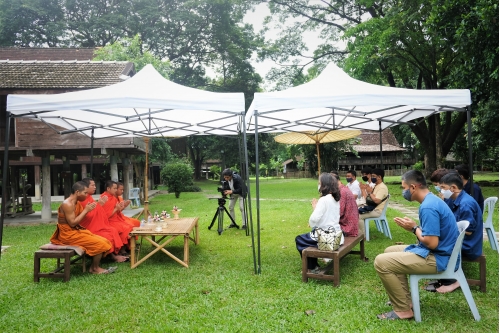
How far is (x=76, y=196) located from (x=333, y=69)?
496 cm

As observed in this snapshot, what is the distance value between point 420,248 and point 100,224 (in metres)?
4.87

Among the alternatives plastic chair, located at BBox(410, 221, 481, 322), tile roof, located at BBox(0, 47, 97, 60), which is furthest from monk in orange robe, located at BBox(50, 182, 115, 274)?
tile roof, located at BBox(0, 47, 97, 60)

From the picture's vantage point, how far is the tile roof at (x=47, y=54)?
24016 mm

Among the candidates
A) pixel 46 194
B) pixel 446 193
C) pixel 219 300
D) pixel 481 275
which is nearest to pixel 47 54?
pixel 46 194

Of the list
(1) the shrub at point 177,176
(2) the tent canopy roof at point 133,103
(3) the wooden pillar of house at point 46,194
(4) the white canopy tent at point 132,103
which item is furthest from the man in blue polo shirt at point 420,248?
(1) the shrub at point 177,176

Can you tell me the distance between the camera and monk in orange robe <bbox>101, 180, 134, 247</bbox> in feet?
21.7

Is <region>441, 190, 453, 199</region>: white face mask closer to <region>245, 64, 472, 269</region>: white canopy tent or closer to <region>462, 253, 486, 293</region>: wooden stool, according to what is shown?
<region>462, 253, 486, 293</region>: wooden stool

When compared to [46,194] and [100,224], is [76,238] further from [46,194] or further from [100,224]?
[46,194]

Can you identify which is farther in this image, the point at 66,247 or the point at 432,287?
the point at 66,247

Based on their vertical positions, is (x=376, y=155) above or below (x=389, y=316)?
above

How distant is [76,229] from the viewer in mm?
5637

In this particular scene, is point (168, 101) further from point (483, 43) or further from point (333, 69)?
point (483, 43)

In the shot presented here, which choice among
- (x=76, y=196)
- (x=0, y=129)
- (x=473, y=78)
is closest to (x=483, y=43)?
(x=473, y=78)

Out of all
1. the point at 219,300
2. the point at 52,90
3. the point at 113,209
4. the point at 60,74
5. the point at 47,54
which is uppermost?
the point at 47,54
